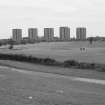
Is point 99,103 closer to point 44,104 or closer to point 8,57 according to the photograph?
point 44,104

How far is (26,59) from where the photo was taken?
151ft

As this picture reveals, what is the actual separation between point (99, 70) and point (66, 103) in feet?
61.9

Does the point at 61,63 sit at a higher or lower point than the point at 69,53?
higher

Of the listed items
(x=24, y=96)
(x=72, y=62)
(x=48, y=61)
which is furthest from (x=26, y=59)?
(x=24, y=96)

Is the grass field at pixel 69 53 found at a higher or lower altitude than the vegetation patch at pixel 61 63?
lower

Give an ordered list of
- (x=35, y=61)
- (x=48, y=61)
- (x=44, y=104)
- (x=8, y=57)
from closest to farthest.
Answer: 1. (x=44, y=104)
2. (x=48, y=61)
3. (x=35, y=61)
4. (x=8, y=57)

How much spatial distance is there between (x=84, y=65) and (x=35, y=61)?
12.4m

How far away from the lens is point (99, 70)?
2905cm

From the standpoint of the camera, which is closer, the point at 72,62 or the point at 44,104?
the point at 44,104

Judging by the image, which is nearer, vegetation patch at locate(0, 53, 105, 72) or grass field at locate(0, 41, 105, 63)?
vegetation patch at locate(0, 53, 105, 72)

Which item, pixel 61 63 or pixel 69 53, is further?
pixel 69 53

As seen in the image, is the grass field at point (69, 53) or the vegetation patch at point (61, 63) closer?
the vegetation patch at point (61, 63)

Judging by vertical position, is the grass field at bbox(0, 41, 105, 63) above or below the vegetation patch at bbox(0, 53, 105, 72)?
below

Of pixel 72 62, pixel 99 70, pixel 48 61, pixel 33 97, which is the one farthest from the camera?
pixel 48 61
